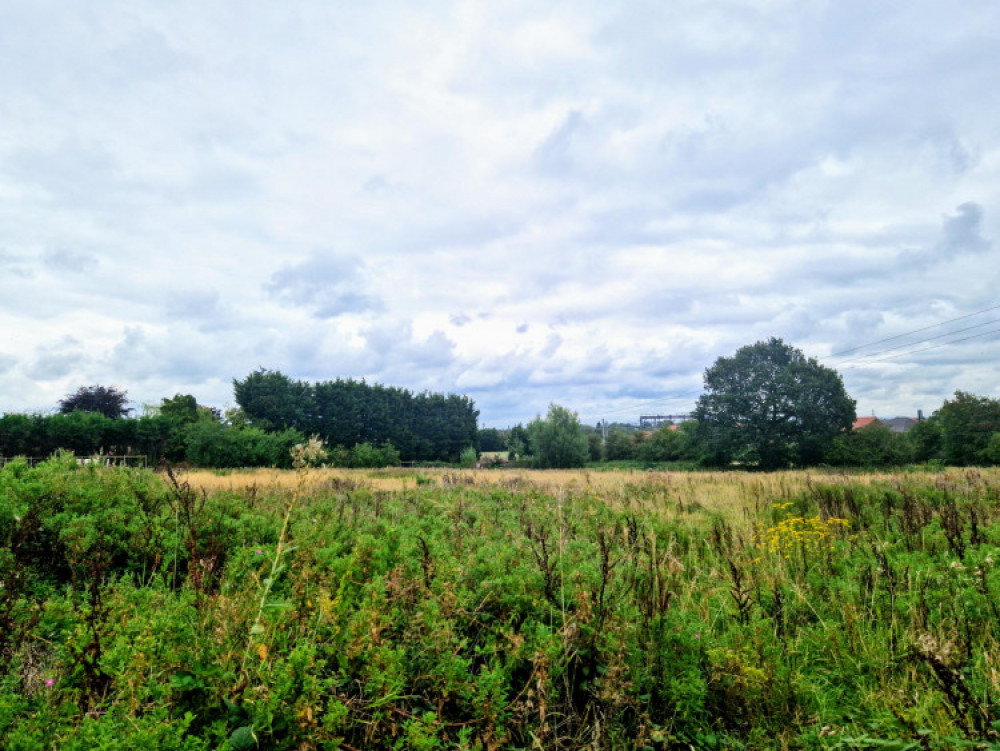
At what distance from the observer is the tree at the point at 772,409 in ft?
138

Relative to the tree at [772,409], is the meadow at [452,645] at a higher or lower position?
lower

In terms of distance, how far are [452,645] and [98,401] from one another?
57.4 m

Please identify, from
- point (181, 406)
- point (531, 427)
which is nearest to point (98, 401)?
point (181, 406)

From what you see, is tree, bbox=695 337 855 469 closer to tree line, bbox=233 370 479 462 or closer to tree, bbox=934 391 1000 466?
tree, bbox=934 391 1000 466

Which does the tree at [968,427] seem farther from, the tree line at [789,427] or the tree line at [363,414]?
the tree line at [363,414]

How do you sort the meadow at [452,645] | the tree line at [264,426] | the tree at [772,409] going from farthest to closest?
the tree at [772,409]
the tree line at [264,426]
the meadow at [452,645]

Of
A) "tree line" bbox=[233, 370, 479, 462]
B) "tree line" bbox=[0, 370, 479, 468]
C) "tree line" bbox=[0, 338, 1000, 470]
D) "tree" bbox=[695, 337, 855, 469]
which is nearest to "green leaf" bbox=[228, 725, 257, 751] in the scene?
"tree line" bbox=[0, 370, 479, 468]

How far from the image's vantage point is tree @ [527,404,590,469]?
47.1 m

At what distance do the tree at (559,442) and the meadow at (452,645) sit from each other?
42166mm

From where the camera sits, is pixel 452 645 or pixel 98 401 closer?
pixel 452 645

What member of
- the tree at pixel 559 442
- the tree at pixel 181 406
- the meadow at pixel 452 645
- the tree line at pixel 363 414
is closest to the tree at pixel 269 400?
the tree line at pixel 363 414

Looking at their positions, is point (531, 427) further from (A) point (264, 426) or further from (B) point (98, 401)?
(B) point (98, 401)

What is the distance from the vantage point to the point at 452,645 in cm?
274

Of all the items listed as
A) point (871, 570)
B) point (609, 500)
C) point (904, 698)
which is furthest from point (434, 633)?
point (609, 500)
